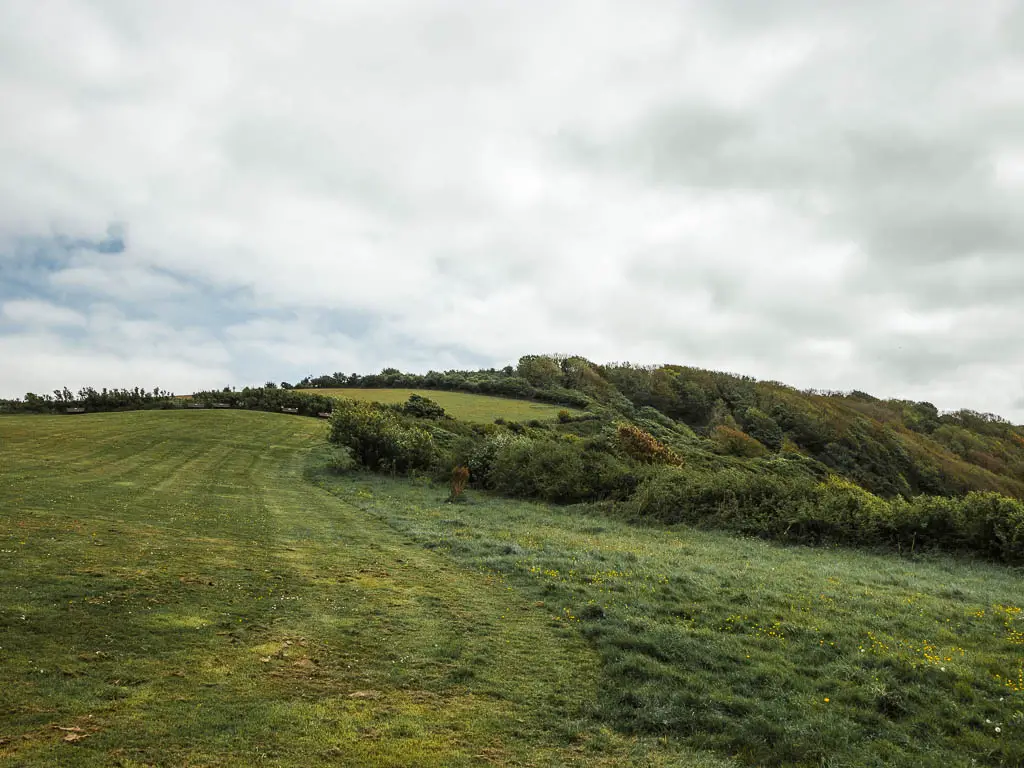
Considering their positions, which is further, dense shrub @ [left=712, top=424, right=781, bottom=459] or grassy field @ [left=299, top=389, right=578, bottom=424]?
dense shrub @ [left=712, top=424, right=781, bottom=459]

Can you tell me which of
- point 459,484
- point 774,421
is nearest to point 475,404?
point 459,484

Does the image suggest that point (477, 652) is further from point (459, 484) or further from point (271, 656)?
point (459, 484)

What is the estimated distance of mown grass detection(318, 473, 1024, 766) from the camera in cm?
744

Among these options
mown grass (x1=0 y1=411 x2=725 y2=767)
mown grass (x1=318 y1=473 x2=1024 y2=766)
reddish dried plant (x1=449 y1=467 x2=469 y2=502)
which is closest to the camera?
mown grass (x1=0 y1=411 x2=725 y2=767)

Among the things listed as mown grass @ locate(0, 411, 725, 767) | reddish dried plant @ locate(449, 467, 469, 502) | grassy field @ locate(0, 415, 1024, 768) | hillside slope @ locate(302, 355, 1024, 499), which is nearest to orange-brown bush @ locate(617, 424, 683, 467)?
reddish dried plant @ locate(449, 467, 469, 502)

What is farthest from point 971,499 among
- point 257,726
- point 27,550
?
point 27,550

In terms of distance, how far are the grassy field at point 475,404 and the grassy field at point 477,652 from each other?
55827 mm

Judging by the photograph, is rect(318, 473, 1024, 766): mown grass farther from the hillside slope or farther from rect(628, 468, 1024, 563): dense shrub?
the hillside slope

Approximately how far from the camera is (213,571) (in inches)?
513

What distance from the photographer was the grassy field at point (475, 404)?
7659 centimetres

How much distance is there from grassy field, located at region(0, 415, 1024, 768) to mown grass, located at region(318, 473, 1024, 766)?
0.05 metres

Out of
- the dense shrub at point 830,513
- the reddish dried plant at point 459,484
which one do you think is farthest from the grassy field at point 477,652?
the reddish dried plant at point 459,484

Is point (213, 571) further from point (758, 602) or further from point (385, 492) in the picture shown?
point (385, 492)

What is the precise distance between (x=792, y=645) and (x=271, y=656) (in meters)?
9.01
